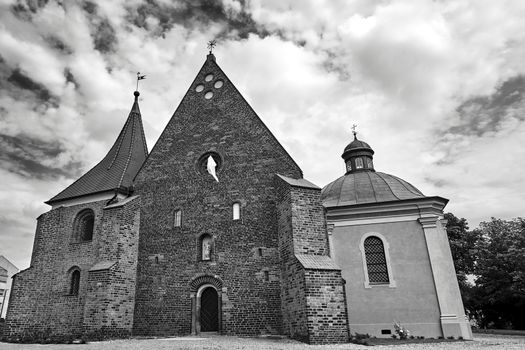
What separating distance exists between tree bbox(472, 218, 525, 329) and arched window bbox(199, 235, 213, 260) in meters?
18.1

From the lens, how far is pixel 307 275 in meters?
12.3

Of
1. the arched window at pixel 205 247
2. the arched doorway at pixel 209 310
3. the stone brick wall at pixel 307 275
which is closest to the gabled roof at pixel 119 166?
the arched window at pixel 205 247

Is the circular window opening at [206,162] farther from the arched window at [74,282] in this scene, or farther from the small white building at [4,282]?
the small white building at [4,282]

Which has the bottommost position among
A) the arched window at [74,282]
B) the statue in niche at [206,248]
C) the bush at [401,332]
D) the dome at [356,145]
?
the bush at [401,332]

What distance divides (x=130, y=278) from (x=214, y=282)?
3.38 meters

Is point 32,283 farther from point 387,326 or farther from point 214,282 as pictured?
point 387,326

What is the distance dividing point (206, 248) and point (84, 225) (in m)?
6.40

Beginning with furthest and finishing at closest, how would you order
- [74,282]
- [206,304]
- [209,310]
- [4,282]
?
[4,282] < [74,282] < [206,304] < [209,310]

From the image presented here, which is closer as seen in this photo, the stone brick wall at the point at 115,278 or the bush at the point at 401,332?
the stone brick wall at the point at 115,278

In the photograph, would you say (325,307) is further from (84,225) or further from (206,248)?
(84,225)

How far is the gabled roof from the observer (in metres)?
18.2

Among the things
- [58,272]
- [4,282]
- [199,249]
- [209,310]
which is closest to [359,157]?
[199,249]

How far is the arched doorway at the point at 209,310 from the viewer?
566 inches

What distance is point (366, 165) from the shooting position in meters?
24.8
